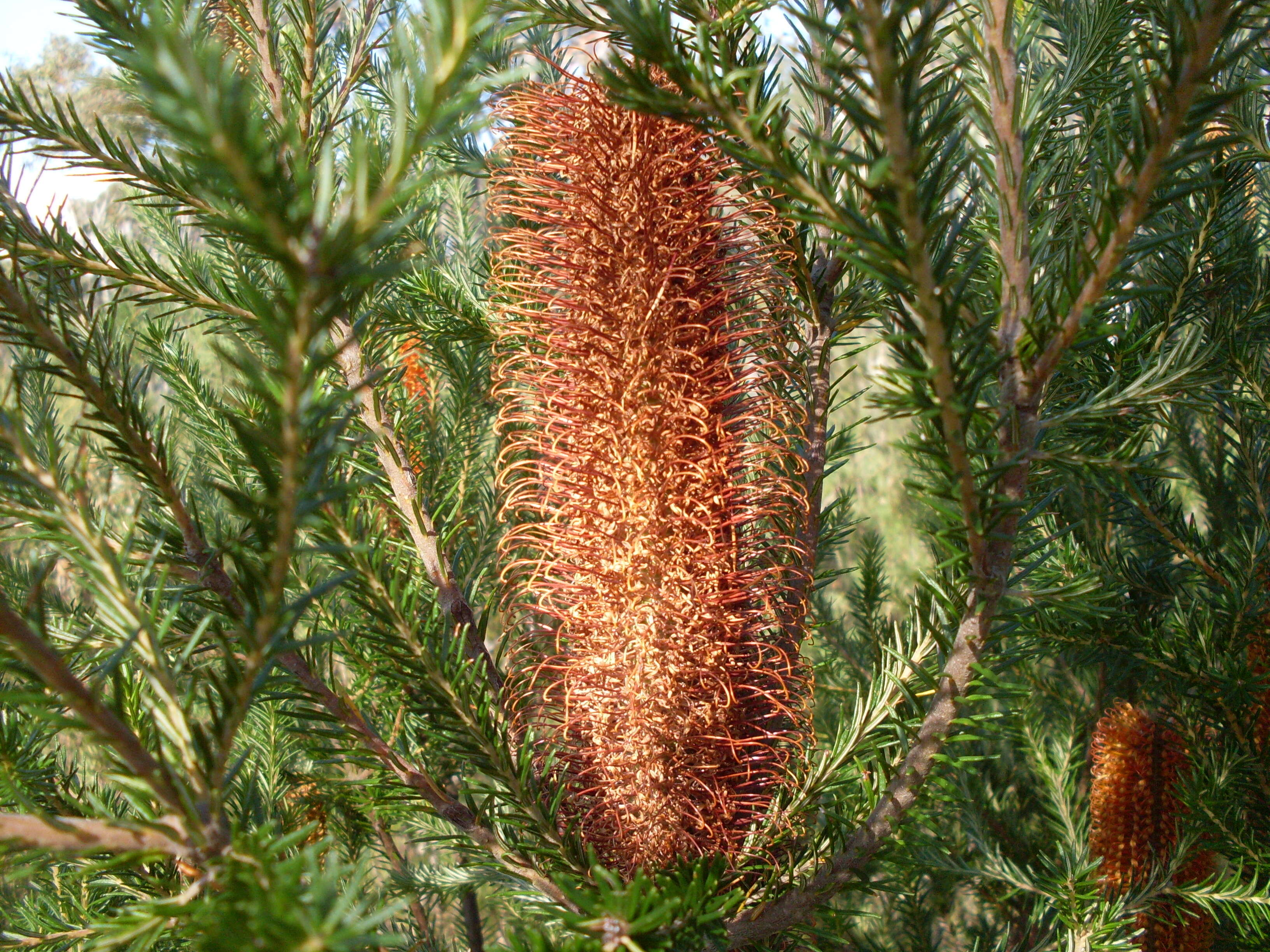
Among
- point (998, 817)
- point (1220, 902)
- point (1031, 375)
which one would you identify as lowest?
point (998, 817)

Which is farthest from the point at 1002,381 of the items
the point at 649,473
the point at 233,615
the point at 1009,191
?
the point at 233,615

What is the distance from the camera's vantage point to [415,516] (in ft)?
2.15

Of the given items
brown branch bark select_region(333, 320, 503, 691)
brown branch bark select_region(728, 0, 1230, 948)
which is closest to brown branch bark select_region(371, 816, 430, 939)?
brown branch bark select_region(333, 320, 503, 691)

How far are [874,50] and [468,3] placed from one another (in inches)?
6.4

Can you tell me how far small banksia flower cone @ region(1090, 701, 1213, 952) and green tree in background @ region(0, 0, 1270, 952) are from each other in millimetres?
15

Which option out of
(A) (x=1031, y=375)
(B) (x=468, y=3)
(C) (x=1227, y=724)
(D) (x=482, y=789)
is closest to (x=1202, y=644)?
(C) (x=1227, y=724)

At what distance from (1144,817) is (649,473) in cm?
78

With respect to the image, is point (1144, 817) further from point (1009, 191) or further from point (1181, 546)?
point (1009, 191)

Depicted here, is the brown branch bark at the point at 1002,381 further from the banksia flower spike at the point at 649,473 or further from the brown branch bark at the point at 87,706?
the brown branch bark at the point at 87,706

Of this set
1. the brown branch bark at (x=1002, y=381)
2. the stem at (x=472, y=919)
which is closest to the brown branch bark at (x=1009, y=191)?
the brown branch bark at (x=1002, y=381)

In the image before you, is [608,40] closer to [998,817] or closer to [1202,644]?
[1202,644]

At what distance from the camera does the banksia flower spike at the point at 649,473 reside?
0.53 metres

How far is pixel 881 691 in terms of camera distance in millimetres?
600

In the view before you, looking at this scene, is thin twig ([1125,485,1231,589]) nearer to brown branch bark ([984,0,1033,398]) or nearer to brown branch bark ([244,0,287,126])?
brown branch bark ([984,0,1033,398])
